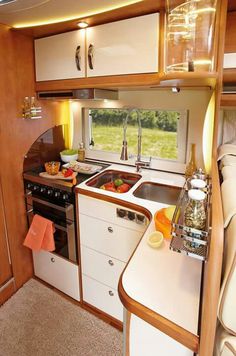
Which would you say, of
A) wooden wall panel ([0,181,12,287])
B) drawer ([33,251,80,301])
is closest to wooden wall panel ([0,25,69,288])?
wooden wall panel ([0,181,12,287])

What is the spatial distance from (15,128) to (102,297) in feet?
4.71

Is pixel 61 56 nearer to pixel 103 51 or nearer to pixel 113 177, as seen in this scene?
pixel 103 51

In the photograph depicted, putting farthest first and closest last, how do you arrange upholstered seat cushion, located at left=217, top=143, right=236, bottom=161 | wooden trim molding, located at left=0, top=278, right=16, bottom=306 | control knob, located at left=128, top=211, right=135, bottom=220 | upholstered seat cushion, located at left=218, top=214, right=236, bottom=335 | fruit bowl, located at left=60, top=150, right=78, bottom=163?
fruit bowl, located at left=60, top=150, right=78, bottom=163 → wooden trim molding, located at left=0, top=278, right=16, bottom=306 → control knob, located at left=128, top=211, right=135, bottom=220 → upholstered seat cushion, located at left=217, top=143, right=236, bottom=161 → upholstered seat cushion, located at left=218, top=214, right=236, bottom=335

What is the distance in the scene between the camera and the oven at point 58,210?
1797mm

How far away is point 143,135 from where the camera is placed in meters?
2.07

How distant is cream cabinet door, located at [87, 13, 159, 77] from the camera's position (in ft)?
4.48

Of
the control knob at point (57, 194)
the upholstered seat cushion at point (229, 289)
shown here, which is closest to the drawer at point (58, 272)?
the control knob at point (57, 194)

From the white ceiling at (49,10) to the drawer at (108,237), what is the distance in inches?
50.6

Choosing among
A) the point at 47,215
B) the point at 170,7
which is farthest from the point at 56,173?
the point at 170,7

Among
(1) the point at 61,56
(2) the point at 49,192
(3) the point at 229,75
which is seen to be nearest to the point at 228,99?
(3) the point at 229,75

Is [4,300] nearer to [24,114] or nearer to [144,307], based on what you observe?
[24,114]

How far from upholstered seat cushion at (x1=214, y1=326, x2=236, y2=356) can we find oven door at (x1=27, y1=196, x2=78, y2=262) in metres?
1.26

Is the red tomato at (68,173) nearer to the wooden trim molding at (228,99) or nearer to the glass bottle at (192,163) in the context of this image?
the glass bottle at (192,163)

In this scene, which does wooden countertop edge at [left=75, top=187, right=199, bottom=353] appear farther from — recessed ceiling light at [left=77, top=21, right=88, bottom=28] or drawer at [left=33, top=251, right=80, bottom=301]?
recessed ceiling light at [left=77, top=21, right=88, bottom=28]
